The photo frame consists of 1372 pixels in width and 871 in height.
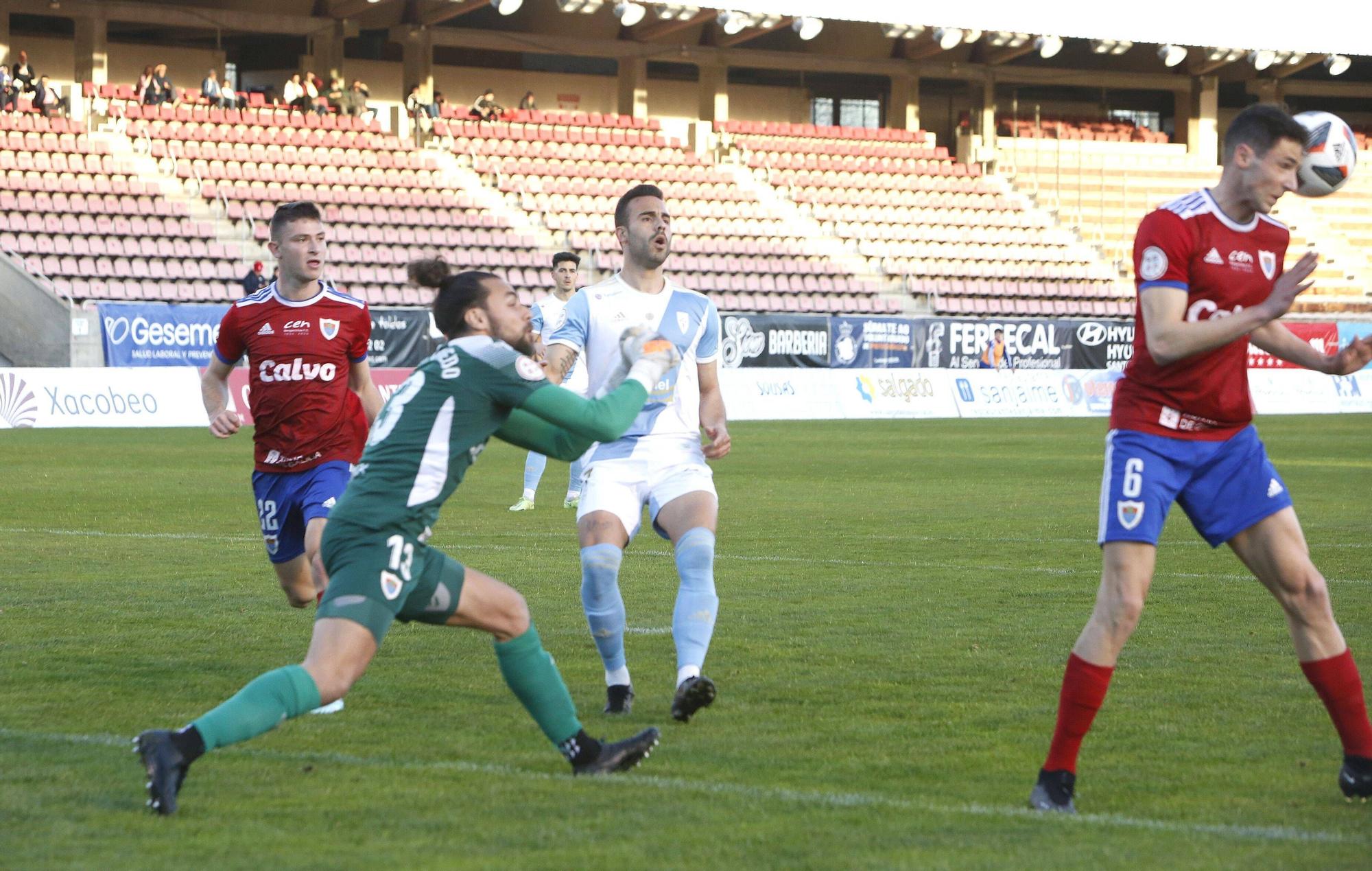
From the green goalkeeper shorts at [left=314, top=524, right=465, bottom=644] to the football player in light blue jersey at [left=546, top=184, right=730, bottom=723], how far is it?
4.78ft

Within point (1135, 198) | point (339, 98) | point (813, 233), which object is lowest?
point (813, 233)

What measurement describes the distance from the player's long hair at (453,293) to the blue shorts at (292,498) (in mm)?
2164

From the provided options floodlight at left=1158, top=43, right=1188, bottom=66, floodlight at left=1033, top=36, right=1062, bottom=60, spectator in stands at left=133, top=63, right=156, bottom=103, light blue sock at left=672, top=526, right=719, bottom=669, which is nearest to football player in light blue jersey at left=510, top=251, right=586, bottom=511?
light blue sock at left=672, top=526, right=719, bottom=669

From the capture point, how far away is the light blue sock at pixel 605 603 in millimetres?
6809

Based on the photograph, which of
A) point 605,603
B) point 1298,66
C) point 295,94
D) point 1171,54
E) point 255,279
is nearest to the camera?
point 605,603

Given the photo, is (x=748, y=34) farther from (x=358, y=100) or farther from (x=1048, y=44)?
(x=358, y=100)

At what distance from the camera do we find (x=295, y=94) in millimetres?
37688

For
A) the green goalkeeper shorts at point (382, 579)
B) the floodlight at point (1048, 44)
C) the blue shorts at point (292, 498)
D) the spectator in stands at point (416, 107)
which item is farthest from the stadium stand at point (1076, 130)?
the green goalkeeper shorts at point (382, 579)

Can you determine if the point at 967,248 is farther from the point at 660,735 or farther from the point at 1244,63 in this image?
the point at 660,735

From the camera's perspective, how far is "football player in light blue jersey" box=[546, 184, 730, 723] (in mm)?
6832

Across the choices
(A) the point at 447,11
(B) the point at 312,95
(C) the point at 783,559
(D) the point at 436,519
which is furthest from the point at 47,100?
(D) the point at 436,519

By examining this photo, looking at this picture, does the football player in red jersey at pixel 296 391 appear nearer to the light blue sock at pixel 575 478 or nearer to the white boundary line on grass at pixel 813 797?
the white boundary line on grass at pixel 813 797

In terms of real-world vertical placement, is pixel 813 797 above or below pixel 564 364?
Result: below

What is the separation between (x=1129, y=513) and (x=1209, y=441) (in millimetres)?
357
